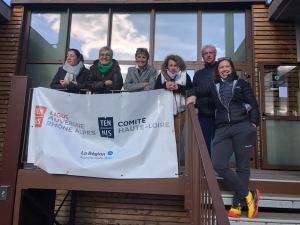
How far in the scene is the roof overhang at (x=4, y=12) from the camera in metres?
5.60

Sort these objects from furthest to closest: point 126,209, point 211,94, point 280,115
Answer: point 280,115 → point 126,209 → point 211,94

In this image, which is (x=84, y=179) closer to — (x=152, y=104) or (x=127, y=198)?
(x=152, y=104)

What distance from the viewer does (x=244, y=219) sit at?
2.65m

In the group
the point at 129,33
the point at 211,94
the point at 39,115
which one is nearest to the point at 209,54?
the point at 211,94

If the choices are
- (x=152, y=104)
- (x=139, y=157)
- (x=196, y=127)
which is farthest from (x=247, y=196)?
(x=152, y=104)

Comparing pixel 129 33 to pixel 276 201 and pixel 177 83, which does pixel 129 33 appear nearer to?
pixel 177 83

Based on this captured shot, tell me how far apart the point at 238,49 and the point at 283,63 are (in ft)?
3.07

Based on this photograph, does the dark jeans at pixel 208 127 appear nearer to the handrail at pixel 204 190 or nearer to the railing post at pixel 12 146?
the handrail at pixel 204 190

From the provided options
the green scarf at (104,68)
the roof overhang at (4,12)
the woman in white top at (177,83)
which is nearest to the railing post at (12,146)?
the green scarf at (104,68)

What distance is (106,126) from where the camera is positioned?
3410 mm

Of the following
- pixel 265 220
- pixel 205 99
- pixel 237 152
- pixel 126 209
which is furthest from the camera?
pixel 126 209

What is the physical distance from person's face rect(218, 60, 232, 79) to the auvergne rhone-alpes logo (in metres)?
1.45

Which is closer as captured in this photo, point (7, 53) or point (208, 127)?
point (208, 127)

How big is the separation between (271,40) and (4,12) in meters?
5.57
